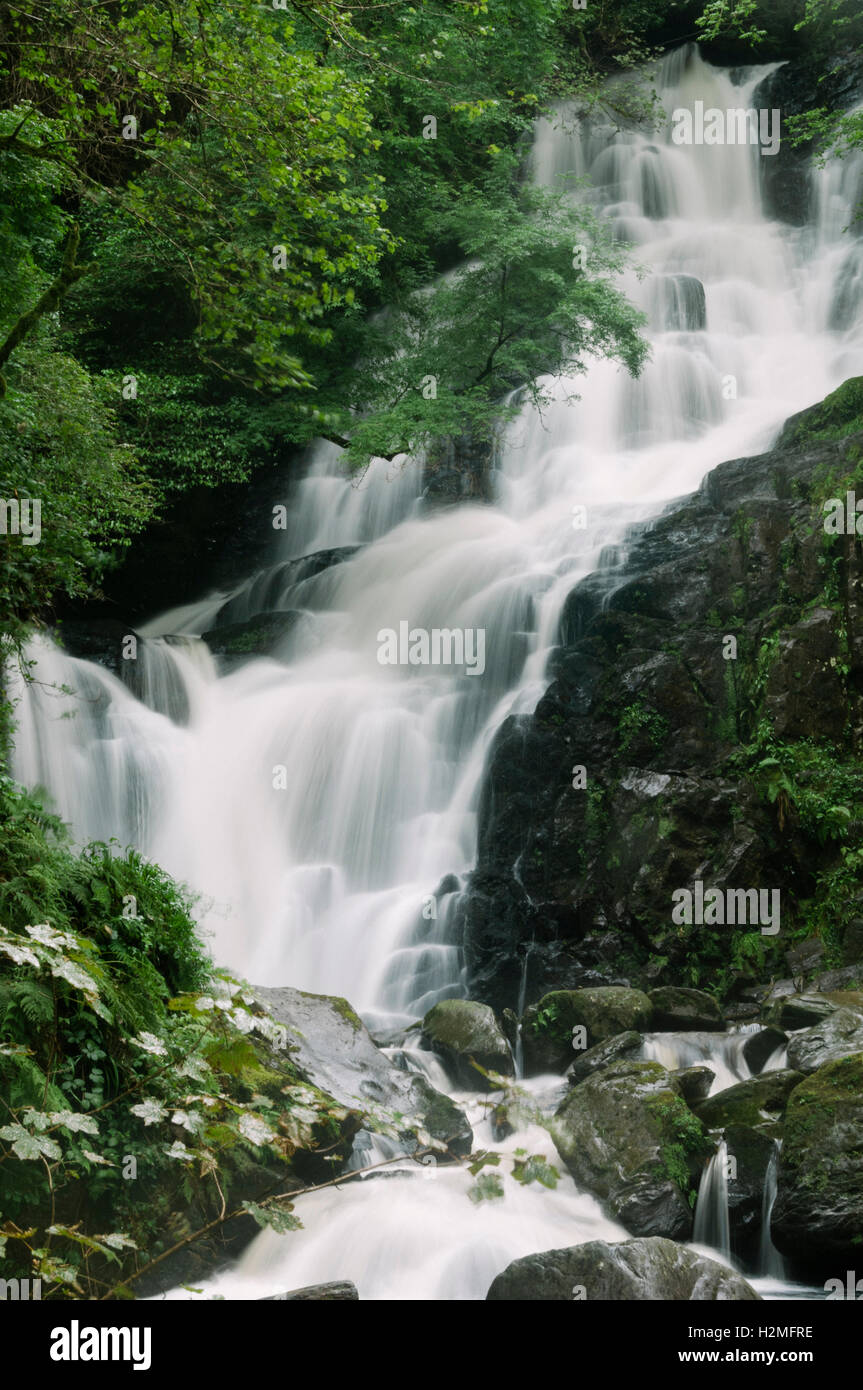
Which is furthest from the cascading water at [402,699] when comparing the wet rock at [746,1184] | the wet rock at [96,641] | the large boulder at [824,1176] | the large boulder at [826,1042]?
the large boulder at [826,1042]

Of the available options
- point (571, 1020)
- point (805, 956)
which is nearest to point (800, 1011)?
point (805, 956)

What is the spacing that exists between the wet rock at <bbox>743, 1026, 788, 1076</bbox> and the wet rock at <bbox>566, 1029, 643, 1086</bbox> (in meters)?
0.75

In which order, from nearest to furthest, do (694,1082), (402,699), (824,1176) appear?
1. (824,1176)
2. (694,1082)
3. (402,699)

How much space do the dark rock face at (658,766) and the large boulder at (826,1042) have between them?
1.84 m

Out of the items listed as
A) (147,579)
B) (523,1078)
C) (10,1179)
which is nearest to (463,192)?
(147,579)

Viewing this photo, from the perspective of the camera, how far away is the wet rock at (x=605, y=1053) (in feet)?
23.5

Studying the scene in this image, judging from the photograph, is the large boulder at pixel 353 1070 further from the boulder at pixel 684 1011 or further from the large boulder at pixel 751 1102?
the boulder at pixel 684 1011

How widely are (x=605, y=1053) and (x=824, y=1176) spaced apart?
203 cm

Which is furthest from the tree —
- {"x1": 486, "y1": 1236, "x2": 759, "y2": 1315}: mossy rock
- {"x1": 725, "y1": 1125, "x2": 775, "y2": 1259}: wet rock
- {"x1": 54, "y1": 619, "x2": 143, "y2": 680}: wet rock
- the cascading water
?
{"x1": 486, "y1": 1236, "x2": 759, "y2": 1315}: mossy rock

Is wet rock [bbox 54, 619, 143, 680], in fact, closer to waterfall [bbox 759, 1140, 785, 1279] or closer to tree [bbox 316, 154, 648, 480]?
tree [bbox 316, 154, 648, 480]

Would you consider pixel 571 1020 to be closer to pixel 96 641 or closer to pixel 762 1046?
pixel 762 1046

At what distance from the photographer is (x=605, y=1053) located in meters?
7.19
